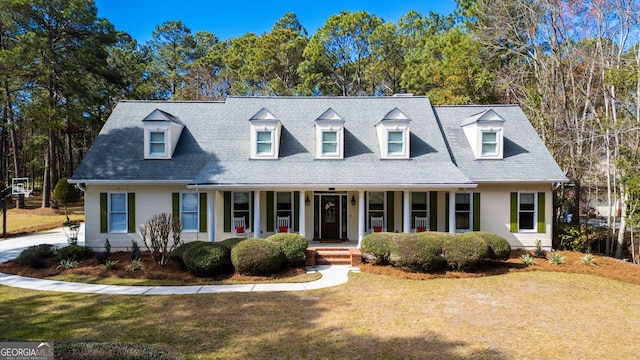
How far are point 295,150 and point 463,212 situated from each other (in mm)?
→ 7724

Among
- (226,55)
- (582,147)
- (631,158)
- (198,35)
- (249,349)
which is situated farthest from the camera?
(198,35)

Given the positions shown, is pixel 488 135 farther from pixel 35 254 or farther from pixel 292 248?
pixel 35 254

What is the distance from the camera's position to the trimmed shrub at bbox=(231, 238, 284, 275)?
11.1m

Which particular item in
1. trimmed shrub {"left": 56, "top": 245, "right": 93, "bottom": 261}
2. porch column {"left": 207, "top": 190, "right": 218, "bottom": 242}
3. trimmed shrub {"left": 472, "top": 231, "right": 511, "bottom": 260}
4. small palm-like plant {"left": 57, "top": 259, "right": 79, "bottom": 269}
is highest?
porch column {"left": 207, "top": 190, "right": 218, "bottom": 242}

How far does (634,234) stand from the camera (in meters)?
15.8

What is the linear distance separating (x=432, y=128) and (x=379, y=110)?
9.02 feet

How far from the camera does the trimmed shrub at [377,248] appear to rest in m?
12.1

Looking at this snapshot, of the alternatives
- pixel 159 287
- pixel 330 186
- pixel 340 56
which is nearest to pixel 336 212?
pixel 330 186

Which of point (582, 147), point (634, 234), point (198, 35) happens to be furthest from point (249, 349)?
point (198, 35)

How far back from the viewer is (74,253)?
1280 centimetres

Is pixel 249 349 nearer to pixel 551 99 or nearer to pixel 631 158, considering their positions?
pixel 631 158

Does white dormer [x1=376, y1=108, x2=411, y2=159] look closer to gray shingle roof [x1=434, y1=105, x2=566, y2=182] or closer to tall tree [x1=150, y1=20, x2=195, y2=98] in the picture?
gray shingle roof [x1=434, y1=105, x2=566, y2=182]

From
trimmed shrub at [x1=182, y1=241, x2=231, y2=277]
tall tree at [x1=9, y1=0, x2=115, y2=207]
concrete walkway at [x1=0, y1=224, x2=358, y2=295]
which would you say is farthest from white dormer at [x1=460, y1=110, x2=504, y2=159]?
tall tree at [x1=9, y1=0, x2=115, y2=207]

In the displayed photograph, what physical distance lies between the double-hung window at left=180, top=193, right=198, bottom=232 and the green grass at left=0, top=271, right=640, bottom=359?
18.2ft
